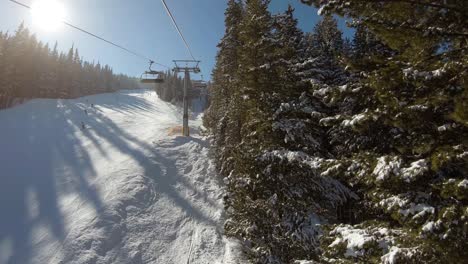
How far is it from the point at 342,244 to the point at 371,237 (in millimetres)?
499

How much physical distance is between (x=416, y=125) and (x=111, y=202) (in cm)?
1447

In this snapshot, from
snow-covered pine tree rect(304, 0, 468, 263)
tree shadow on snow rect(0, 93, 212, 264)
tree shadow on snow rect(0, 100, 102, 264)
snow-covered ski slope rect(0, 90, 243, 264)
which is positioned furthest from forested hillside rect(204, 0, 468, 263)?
tree shadow on snow rect(0, 100, 102, 264)

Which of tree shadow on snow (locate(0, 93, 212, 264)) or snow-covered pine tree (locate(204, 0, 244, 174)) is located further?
snow-covered pine tree (locate(204, 0, 244, 174))

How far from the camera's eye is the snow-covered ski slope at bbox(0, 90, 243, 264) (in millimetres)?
11625

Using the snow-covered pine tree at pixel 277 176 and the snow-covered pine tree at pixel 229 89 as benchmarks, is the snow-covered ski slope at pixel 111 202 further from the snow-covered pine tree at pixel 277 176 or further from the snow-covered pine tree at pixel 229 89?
the snow-covered pine tree at pixel 277 176

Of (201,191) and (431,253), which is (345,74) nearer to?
(201,191)

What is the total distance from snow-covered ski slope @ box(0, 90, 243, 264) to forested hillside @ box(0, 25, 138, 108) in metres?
25.0

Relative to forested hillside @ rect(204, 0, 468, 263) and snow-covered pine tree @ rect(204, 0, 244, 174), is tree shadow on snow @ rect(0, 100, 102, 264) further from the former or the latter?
forested hillside @ rect(204, 0, 468, 263)

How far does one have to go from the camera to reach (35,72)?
188ft

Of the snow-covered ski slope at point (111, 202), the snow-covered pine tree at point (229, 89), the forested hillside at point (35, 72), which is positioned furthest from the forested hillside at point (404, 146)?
the forested hillside at point (35, 72)

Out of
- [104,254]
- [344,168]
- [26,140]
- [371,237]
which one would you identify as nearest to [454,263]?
[371,237]

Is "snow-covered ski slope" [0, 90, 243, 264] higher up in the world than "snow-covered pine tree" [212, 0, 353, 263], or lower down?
lower down

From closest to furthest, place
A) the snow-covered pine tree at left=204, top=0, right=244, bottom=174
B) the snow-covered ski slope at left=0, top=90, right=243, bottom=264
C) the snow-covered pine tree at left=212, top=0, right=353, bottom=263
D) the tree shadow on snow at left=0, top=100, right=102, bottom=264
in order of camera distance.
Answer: the snow-covered pine tree at left=212, top=0, right=353, bottom=263 < the snow-covered ski slope at left=0, top=90, right=243, bottom=264 < the tree shadow on snow at left=0, top=100, right=102, bottom=264 < the snow-covered pine tree at left=204, top=0, right=244, bottom=174

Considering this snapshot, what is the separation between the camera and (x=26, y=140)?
29312 millimetres
